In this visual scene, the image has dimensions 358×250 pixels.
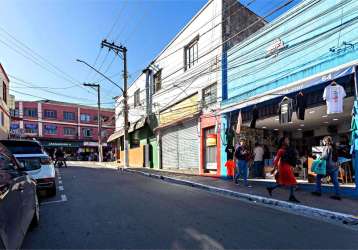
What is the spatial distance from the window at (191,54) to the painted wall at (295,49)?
4.06m

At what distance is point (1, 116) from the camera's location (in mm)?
31953

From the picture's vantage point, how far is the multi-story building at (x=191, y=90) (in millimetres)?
16766

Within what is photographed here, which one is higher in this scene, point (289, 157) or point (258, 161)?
point (289, 157)

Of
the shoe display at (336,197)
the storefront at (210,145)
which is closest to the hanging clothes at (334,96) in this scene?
the shoe display at (336,197)

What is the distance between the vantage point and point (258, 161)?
46.6 ft

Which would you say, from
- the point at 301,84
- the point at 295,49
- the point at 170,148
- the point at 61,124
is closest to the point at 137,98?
the point at 170,148

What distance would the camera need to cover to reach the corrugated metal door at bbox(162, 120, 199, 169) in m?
19.3

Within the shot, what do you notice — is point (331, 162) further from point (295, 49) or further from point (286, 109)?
point (295, 49)

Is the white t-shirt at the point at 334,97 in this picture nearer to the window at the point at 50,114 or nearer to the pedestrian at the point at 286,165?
the pedestrian at the point at 286,165

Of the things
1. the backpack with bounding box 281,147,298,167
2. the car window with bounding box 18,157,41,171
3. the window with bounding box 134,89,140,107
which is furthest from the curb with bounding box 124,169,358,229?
the window with bounding box 134,89,140,107

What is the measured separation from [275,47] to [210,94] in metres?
5.07

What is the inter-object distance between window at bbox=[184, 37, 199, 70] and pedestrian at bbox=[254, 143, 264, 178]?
23.6 feet

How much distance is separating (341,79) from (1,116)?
101ft

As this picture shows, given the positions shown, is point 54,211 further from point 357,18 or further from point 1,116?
point 1,116
